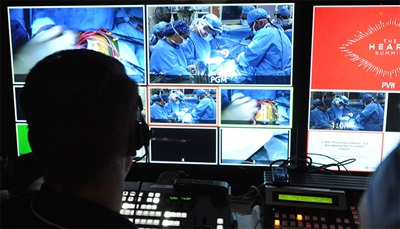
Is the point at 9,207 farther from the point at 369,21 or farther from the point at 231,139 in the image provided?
the point at 369,21

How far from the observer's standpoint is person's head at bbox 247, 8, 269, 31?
1.39m

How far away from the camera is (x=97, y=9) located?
145 cm

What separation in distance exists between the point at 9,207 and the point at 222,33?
924mm

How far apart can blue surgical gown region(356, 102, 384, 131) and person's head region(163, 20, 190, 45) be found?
71cm

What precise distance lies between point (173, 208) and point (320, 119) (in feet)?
2.13

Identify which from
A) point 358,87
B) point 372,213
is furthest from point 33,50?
point 372,213

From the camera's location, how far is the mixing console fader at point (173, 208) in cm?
114

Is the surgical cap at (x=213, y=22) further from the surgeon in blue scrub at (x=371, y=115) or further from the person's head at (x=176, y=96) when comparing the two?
the surgeon in blue scrub at (x=371, y=115)

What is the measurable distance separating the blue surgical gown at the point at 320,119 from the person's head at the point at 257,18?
1.23 feet

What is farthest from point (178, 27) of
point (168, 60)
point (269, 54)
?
point (269, 54)

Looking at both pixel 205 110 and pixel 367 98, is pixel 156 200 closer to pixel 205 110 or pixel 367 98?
pixel 205 110

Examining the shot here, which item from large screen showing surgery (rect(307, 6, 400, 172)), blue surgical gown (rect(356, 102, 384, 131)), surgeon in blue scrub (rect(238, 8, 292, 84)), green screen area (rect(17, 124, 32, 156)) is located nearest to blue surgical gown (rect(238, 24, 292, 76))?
surgeon in blue scrub (rect(238, 8, 292, 84))

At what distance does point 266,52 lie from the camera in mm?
1411

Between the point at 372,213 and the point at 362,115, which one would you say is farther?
the point at 362,115
